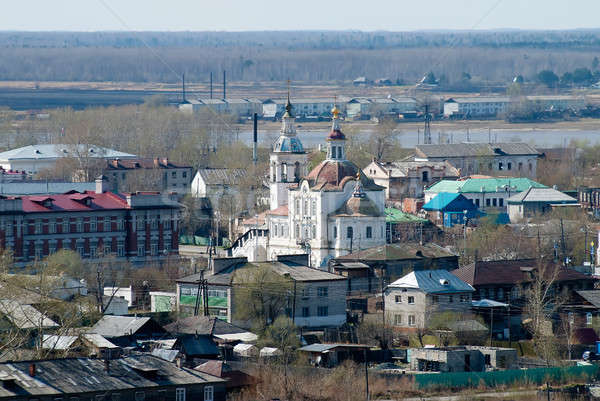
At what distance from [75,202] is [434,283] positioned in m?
14.5

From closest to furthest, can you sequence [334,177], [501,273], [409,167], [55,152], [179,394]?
[179,394] < [501,273] < [334,177] < [409,167] < [55,152]

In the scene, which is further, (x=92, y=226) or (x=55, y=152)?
(x=55, y=152)

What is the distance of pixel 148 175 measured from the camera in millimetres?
75688

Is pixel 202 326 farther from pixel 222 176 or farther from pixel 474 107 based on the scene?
pixel 474 107

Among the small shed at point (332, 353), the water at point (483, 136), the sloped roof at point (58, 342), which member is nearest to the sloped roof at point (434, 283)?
the small shed at point (332, 353)

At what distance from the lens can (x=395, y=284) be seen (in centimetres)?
4084

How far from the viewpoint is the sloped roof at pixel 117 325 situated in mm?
34281

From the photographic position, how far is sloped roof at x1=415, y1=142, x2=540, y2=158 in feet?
276

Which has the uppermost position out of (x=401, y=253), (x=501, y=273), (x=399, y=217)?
(x=399, y=217)

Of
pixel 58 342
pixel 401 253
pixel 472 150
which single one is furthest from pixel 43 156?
pixel 58 342

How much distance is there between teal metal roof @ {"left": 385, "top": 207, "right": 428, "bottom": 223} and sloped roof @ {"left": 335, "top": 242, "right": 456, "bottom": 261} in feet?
35.9

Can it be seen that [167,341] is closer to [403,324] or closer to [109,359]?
[109,359]

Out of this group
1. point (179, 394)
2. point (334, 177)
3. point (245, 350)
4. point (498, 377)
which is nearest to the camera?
point (179, 394)

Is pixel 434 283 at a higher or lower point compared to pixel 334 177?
lower
